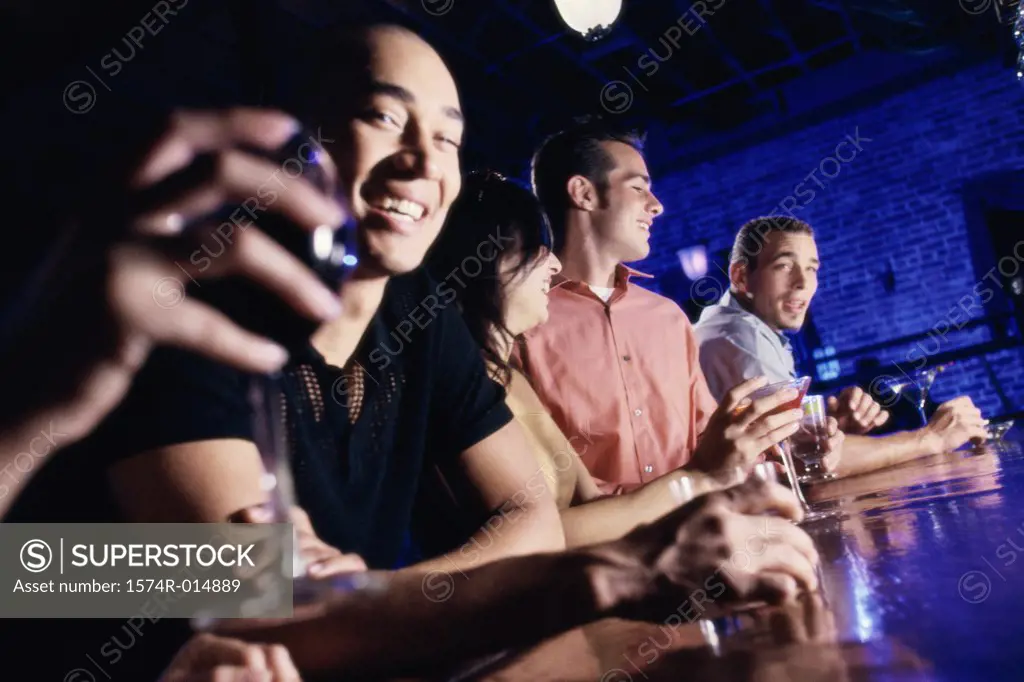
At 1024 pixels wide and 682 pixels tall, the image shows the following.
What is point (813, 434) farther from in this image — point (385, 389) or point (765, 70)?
point (765, 70)

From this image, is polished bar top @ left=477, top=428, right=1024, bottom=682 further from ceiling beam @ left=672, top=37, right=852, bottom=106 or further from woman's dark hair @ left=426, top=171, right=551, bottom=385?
ceiling beam @ left=672, top=37, right=852, bottom=106

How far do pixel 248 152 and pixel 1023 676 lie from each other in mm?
449

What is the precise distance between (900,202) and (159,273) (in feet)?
21.2

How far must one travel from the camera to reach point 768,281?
9.60 ft

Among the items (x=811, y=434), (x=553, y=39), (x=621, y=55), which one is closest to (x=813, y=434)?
(x=811, y=434)

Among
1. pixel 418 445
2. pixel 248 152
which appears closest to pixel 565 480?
pixel 418 445

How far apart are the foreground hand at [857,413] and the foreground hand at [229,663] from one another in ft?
7.24

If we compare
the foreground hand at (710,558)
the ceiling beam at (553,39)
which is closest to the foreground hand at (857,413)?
the foreground hand at (710,558)

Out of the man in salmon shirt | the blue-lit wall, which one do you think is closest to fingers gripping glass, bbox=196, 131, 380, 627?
the man in salmon shirt

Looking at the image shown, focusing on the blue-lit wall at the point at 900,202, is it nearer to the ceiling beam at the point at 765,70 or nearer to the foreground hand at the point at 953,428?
the ceiling beam at the point at 765,70

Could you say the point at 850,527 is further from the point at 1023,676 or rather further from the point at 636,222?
the point at 636,222

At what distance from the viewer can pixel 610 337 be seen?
2.14 meters

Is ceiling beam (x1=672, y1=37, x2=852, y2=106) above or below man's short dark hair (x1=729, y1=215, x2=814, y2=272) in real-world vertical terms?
above

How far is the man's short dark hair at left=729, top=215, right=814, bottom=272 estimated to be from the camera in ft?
9.67
